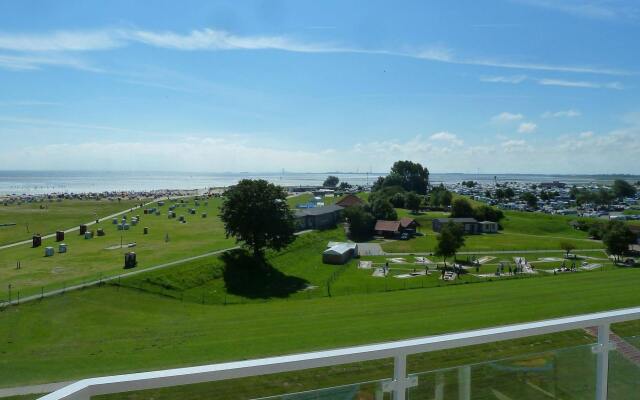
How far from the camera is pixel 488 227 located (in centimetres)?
6862

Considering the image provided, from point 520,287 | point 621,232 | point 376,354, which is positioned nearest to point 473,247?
point 621,232

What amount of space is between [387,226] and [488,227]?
1644 centimetres

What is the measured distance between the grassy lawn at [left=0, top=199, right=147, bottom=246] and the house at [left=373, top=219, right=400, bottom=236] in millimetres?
38025

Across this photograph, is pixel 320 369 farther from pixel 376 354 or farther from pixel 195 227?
pixel 195 227

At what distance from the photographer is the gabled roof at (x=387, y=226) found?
61.7m

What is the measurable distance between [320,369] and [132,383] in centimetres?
89

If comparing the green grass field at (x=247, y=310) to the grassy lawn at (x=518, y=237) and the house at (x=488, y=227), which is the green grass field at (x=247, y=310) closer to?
the grassy lawn at (x=518, y=237)

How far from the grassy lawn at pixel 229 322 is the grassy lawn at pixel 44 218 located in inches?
1082

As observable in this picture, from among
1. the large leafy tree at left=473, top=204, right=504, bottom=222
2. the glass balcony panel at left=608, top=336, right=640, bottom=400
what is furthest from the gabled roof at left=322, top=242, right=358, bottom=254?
the glass balcony panel at left=608, top=336, right=640, bottom=400

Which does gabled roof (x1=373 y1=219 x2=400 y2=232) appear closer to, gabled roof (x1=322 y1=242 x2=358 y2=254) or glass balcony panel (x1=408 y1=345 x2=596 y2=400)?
gabled roof (x1=322 y1=242 x2=358 y2=254)

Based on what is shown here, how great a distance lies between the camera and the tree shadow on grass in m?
34.6

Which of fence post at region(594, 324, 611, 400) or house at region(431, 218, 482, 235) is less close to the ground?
fence post at region(594, 324, 611, 400)

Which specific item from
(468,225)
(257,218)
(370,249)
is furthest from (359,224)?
(257,218)

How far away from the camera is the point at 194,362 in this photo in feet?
57.1
